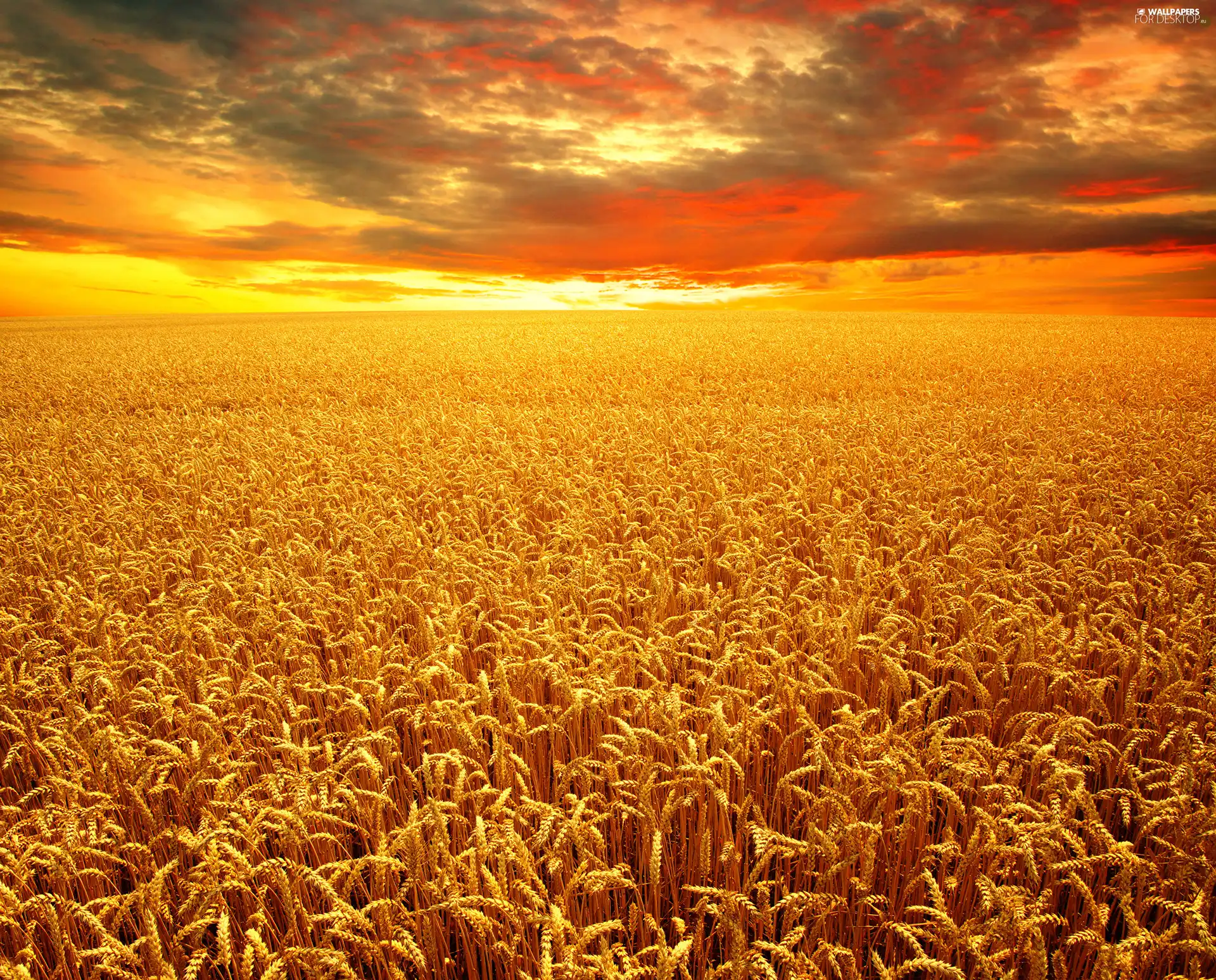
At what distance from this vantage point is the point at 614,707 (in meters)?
4.01

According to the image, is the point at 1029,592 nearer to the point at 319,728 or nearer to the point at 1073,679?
the point at 1073,679

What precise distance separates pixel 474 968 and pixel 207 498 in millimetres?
6395

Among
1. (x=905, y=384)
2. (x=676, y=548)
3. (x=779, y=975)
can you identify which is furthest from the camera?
(x=905, y=384)

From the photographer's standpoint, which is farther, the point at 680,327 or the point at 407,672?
the point at 680,327

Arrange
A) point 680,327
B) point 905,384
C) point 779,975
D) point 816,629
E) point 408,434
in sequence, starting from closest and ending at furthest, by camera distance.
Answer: point 779,975 → point 816,629 → point 408,434 → point 905,384 → point 680,327

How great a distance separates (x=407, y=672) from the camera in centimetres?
420

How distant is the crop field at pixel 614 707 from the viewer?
251 centimetres

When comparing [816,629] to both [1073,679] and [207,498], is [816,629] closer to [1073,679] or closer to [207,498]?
[1073,679]

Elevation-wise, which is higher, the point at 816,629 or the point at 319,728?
the point at 816,629

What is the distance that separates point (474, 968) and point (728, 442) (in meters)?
8.26

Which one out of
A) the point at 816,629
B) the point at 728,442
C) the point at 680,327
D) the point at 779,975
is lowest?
the point at 779,975

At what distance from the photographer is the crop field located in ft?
8.25

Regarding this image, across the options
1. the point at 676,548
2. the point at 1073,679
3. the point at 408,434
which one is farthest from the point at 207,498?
the point at 1073,679

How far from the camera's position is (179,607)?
521cm
